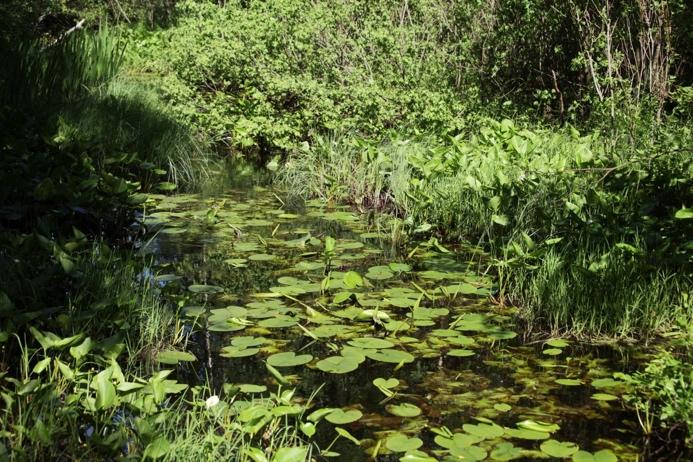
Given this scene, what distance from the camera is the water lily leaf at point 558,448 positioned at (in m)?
2.72

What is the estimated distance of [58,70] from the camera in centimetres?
811

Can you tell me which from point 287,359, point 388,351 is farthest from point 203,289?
point 388,351

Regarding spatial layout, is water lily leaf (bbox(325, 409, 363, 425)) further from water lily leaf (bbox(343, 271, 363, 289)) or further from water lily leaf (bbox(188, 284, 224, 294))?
water lily leaf (bbox(188, 284, 224, 294))

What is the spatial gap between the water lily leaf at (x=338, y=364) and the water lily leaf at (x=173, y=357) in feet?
1.94

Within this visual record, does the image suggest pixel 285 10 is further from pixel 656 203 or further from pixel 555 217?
pixel 656 203

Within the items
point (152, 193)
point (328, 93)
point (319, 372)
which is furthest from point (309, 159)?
point (319, 372)

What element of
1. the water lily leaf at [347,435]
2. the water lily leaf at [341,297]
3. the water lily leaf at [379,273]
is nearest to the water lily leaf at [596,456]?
the water lily leaf at [347,435]

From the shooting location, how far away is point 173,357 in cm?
346

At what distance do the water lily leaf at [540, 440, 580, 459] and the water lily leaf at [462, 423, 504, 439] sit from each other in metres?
0.17

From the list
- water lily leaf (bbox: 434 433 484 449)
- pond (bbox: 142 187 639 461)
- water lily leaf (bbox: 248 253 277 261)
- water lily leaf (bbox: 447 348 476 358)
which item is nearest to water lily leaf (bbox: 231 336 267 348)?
pond (bbox: 142 187 639 461)

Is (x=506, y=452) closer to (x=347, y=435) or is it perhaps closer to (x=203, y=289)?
(x=347, y=435)

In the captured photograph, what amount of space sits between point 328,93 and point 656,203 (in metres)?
4.31

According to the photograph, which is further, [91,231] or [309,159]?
[309,159]

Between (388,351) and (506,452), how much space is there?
0.98 metres
